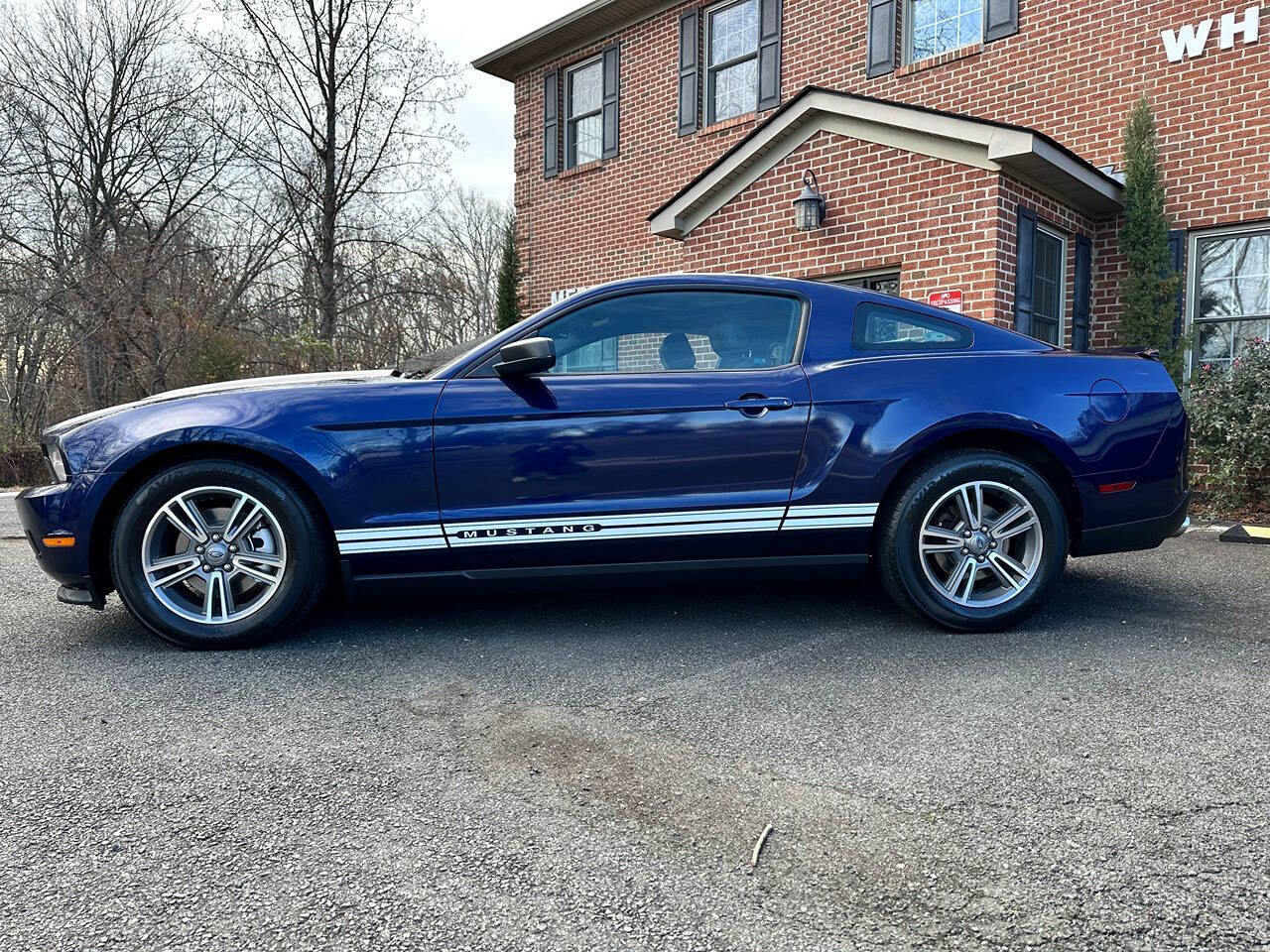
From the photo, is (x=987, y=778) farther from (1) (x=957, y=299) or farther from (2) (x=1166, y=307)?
(2) (x=1166, y=307)

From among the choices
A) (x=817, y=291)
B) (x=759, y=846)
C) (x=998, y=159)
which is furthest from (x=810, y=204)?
(x=759, y=846)

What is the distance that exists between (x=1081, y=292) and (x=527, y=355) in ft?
23.2

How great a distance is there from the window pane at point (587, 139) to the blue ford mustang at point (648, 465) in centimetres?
1038

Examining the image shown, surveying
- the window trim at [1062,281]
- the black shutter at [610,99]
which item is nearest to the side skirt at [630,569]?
the window trim at [1062,281]

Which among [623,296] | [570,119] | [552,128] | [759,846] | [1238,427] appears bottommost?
[759,846]

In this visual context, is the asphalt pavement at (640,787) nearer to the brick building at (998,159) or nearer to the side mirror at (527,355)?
the side mirror at (527,355)

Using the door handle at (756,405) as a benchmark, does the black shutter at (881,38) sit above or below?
above

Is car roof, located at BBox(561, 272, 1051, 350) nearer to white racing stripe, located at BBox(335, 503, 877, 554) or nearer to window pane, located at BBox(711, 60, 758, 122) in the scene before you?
white racing stripe, located at BBox(335, 503, 877, 554)

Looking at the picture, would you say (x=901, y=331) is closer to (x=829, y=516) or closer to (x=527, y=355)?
(x=829, y=516)

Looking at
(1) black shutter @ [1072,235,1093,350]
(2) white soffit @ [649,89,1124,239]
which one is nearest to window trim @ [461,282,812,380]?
(2) white soffit @ [649,89,1124,239]

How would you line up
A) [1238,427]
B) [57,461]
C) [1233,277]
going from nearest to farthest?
[57,461], [1238,427], [1233,277]

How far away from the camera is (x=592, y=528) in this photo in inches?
140

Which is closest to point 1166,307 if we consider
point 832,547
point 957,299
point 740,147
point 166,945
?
point 957,299

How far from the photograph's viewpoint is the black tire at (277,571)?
343cm
